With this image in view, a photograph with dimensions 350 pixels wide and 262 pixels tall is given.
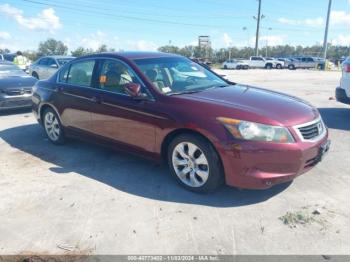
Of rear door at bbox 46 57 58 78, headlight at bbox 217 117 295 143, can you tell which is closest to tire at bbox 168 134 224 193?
headlight at bbox 217 117 295 143

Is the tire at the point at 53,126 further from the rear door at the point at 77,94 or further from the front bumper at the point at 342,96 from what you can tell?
the front bumper at the point at 342,96

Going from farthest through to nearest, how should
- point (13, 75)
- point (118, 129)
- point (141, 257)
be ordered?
point (13, 75) → point (118, 129) → point (141, 257)

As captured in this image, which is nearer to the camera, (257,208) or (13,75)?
(257,208)

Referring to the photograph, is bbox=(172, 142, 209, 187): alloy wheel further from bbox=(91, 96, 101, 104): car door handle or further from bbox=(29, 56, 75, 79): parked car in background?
bbox=(29, 56, 75, 79): parked car in background

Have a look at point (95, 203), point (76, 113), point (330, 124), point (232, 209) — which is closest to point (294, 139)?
point (232, 209)

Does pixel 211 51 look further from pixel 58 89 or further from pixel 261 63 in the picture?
pixel 58 89

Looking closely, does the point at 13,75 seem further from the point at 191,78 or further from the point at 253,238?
the point at 253,238

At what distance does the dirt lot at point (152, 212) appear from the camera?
3.19m

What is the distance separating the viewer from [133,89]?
4391 millimetres

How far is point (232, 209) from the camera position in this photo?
381 centimetres

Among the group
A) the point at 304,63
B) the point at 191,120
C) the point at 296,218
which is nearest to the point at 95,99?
the point at 191,120

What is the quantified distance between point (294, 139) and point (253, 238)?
1142 mm

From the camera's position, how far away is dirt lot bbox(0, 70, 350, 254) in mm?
3191

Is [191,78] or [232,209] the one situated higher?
[191,78]
